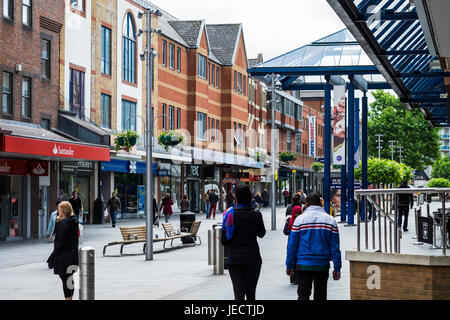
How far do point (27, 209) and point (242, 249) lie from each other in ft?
72.6

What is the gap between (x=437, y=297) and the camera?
9922 mm

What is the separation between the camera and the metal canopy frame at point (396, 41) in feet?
41.7

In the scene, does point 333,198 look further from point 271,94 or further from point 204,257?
point 204,257

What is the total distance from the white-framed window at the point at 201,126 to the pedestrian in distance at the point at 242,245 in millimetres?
45469

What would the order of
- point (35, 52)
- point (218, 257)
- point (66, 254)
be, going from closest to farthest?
point (66, 254)
point (218, 257)
point (35, 52)

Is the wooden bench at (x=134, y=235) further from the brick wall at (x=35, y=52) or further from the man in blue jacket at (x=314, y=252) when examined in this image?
the man in blue jacket at (x=314, y=252)

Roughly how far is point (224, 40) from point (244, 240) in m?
55.9

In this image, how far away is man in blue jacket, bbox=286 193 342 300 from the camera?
9109 millimetres

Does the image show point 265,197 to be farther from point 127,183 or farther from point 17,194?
point 17,194

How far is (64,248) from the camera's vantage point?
11953 millimetres

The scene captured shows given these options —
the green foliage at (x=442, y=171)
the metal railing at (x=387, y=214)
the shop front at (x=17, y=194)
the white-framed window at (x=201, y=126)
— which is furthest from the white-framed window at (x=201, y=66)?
the green foliage at (x=442, y=171)

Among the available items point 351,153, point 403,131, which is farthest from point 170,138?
point 403,131

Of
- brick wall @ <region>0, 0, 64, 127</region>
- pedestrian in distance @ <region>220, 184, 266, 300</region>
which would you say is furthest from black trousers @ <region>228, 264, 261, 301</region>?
brick wall @ <region>0, 0, 64, 127</region>
